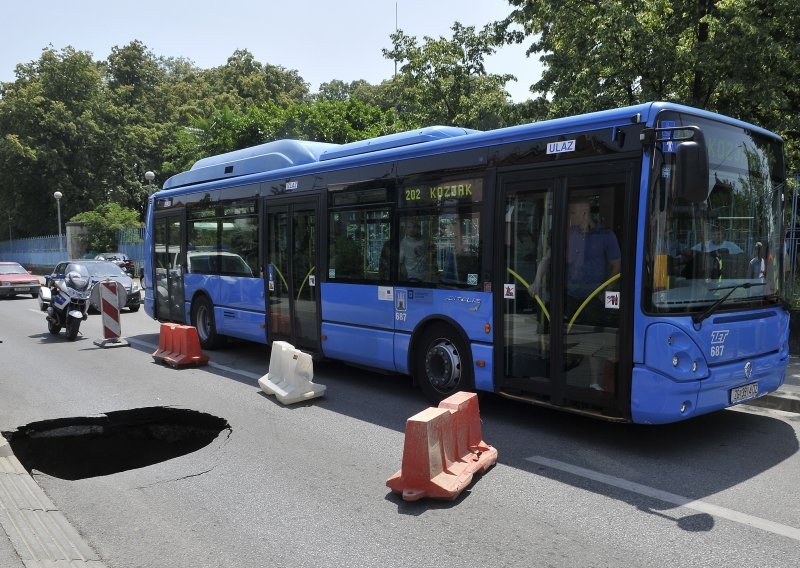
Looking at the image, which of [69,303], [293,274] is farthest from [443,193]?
[69,303]

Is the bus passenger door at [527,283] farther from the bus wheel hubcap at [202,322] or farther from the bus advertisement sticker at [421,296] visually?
the bus wheel hubcap at [202,322]

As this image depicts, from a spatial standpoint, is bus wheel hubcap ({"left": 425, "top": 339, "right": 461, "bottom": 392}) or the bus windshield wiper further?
bus wheel hubcap ({"left": 425, "top": 339, "right": 461, "bottom": 392})

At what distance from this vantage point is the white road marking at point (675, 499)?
4.14 metres

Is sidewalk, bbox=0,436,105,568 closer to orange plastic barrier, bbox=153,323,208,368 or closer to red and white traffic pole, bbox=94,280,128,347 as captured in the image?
orange plastic barrier, bbox=153,323,208,368

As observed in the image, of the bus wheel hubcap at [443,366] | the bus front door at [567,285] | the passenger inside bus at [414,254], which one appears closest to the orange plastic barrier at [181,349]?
the passenger inside bus at [414,254]

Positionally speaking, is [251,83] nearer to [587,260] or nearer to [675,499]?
[587,260]

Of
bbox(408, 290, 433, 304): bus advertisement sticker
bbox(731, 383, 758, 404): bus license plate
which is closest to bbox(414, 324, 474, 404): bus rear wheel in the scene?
bbox(408, 290, 433, 304): bus advertisement sticker

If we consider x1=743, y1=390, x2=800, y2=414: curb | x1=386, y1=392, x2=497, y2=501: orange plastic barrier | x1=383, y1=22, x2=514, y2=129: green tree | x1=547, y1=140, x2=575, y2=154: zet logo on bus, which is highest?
x1=383, y1=22, x2=514, y2=129: green tree

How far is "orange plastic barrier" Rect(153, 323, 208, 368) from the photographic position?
33.5ft

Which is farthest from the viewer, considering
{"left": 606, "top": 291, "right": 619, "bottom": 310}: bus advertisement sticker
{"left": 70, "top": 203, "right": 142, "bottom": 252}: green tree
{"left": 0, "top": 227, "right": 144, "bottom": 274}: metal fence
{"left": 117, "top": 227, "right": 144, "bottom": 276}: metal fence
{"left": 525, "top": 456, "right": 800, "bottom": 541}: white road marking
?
{"left": 70, "top": 203, "right": 142, "bottom": 252}: green tree

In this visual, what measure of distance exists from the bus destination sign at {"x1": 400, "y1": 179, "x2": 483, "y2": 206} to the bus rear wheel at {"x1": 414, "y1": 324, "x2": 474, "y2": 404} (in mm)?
1438

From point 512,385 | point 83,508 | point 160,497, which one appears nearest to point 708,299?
point 512,385

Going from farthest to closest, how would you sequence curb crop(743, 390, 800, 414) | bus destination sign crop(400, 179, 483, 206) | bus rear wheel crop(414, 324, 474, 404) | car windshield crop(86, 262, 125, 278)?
1. car windshield crop(86, 262, 125, 278)
2. curb crop(743, 390, 800, 414)
3. bus rear wheel crop(414, 324, 474, 404)
4. bus destination sign crop(400, 179, 483, 206)

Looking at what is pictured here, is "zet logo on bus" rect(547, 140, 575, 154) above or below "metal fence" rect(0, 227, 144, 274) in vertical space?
above
